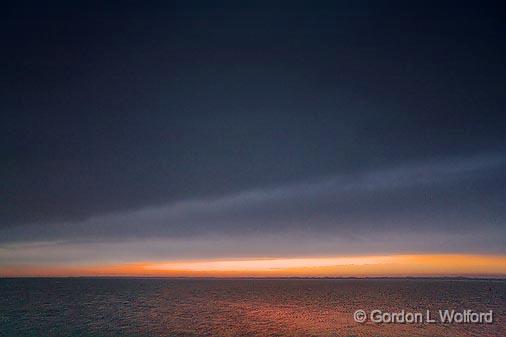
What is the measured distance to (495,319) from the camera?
120 ft

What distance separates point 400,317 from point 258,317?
13.0 meters

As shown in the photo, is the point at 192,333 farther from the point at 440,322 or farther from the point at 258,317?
the point at 440,322

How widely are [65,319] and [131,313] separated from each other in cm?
616

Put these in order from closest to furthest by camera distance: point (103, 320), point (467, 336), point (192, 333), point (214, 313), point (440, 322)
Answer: point (467, 336) < point (192, 333) < point (440, 322) < point (103, 320) < point (214, 313)

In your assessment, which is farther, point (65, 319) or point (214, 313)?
point (214, 313)

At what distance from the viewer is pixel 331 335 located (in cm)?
2850

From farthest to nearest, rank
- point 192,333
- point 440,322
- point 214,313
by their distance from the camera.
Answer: point 214,313, point 440,322, point 192,333

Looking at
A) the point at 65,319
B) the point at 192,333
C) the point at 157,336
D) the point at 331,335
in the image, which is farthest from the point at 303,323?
the point at 65,319

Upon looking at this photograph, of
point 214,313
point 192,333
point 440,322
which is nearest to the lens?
point 192,333

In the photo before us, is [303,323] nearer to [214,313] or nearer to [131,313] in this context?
[214,313]

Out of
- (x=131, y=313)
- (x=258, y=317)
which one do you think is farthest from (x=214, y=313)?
(x=131, y=313)

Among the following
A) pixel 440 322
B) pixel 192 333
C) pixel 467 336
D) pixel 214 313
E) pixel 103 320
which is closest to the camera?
pixel 467 336

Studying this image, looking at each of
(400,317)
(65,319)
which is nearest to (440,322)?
(400,317)

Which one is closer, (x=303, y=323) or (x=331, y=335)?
(x=331, y=335)
